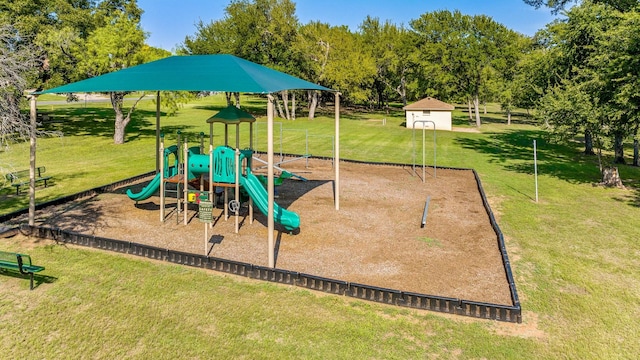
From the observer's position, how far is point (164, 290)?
8188mm

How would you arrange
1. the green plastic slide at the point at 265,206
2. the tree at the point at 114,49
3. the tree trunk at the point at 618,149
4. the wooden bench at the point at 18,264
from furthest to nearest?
the tree at the point at 114,49
the tree trunk at the point at 618,149
the green plastic slide at the point at 265,206
the wooden bench at the point at 18,264

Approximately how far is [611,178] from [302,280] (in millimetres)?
15836

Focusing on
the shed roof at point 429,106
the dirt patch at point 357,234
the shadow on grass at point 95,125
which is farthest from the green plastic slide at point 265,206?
the shed roof at point 429,106

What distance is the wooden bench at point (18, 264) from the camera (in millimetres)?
8005

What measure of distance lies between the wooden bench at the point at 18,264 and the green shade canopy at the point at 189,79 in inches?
164

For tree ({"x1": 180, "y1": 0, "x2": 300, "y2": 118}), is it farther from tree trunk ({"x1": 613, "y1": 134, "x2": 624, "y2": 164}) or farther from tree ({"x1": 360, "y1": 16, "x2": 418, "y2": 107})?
tree trunk ({"x1": 613, "y1": 134, "x2": 624, "y2": 164})

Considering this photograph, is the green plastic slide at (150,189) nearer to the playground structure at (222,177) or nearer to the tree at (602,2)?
the playground structure at (222,177)

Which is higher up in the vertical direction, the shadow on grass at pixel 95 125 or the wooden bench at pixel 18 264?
the shadow on grass at pixel 95 125

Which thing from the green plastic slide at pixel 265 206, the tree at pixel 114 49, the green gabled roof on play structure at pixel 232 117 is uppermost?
the tree at pixel 114 49

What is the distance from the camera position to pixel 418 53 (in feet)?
154

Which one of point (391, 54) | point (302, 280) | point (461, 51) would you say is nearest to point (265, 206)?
point (302, 280)

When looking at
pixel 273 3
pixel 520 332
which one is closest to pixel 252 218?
pixel 520 332

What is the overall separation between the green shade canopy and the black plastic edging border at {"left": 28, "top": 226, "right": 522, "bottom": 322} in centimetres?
366

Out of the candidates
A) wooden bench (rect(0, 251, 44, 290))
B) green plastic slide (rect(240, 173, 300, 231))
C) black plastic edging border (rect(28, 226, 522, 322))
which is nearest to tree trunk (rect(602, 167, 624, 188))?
black plastic edging border (rect(28, 226, 522, 322))
